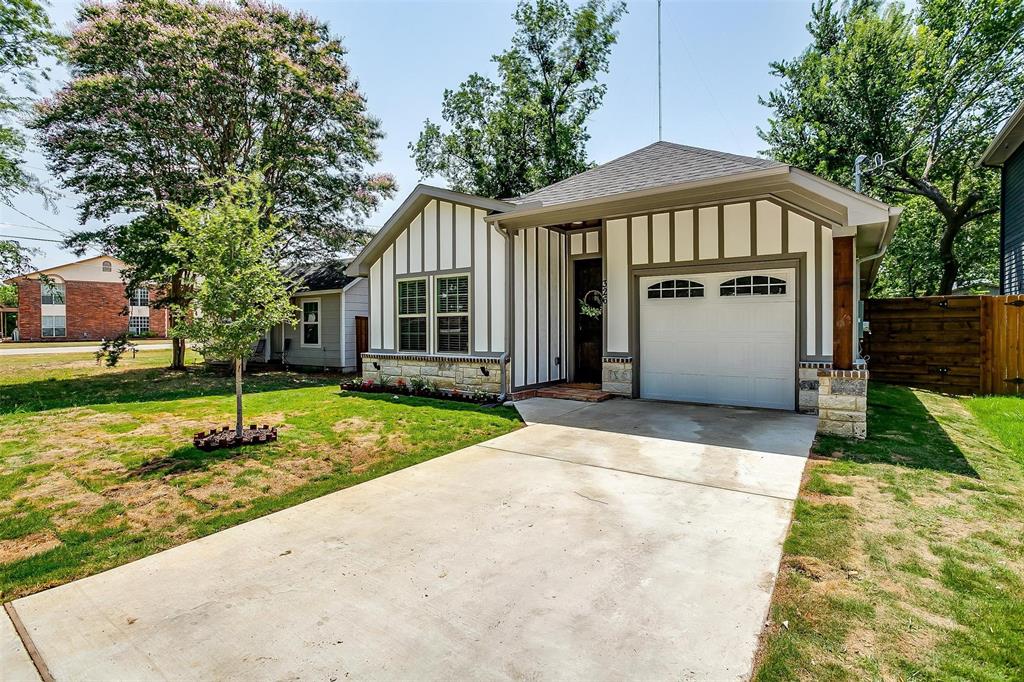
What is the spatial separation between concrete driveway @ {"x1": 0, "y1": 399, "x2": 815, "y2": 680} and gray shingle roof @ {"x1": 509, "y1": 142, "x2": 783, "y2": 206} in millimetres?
Result: 4511

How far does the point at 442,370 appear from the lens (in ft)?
31.3

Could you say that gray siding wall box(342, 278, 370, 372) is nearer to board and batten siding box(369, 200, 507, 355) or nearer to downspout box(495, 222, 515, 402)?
board and batten siding box(369, 200, 507, 355)

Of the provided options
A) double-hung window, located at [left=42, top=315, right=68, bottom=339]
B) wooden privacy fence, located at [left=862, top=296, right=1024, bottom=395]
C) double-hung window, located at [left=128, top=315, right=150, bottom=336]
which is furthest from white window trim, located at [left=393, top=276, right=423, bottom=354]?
double-hung window, located at [left=42, top=315, right=68, bottom=339]

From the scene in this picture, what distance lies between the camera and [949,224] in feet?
52.5

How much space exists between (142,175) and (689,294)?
14.4 m

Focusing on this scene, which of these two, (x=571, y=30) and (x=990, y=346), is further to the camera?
(x=571, y=30)

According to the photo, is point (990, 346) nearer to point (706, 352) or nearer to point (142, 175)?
point (706, 352)

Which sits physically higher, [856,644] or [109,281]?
[109,281]

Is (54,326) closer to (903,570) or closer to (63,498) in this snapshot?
(63,498)

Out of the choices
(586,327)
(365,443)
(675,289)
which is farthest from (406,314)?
(675,289)

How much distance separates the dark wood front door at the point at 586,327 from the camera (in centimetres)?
995

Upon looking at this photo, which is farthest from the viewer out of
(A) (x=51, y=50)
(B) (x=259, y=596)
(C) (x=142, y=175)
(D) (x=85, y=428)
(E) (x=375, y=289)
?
(C) (x=142, y=175)

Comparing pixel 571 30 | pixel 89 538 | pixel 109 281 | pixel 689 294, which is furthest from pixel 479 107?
pixel 109 281

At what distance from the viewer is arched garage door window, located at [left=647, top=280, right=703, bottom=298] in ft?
26.8
